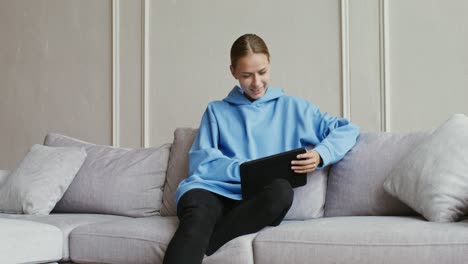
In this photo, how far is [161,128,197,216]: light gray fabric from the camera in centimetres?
287

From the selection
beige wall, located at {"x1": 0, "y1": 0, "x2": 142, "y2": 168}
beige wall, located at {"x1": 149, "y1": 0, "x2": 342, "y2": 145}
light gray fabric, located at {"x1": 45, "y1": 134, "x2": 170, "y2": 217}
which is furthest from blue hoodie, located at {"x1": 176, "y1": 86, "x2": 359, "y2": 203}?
beige wall, located at {"x1": 0, "y1": 0, "x2": 142, "y2": 168}

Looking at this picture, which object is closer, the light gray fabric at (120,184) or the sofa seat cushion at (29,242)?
the sofa seat cushion at (29,242)

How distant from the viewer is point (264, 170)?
93.3 inches

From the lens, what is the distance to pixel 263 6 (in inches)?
144

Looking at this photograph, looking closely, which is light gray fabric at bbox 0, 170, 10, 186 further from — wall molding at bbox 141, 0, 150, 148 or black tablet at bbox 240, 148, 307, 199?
black tablet at bbox 240, 148, 307, 199

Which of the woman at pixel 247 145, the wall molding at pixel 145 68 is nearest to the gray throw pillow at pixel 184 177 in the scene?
the woman at pixel 247 145

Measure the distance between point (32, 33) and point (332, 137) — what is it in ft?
9.18

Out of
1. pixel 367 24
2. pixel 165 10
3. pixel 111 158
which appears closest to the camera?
pixel 111 158

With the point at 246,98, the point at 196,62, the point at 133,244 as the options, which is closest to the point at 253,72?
the point at 246,98

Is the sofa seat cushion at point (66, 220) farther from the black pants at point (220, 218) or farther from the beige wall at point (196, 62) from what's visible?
the beige wall at point (196, 62)

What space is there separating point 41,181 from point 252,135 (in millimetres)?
1013

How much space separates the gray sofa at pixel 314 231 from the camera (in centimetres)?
194

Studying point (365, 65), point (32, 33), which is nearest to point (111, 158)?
point (365, 65)

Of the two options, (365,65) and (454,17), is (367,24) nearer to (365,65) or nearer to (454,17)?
(365,65)
